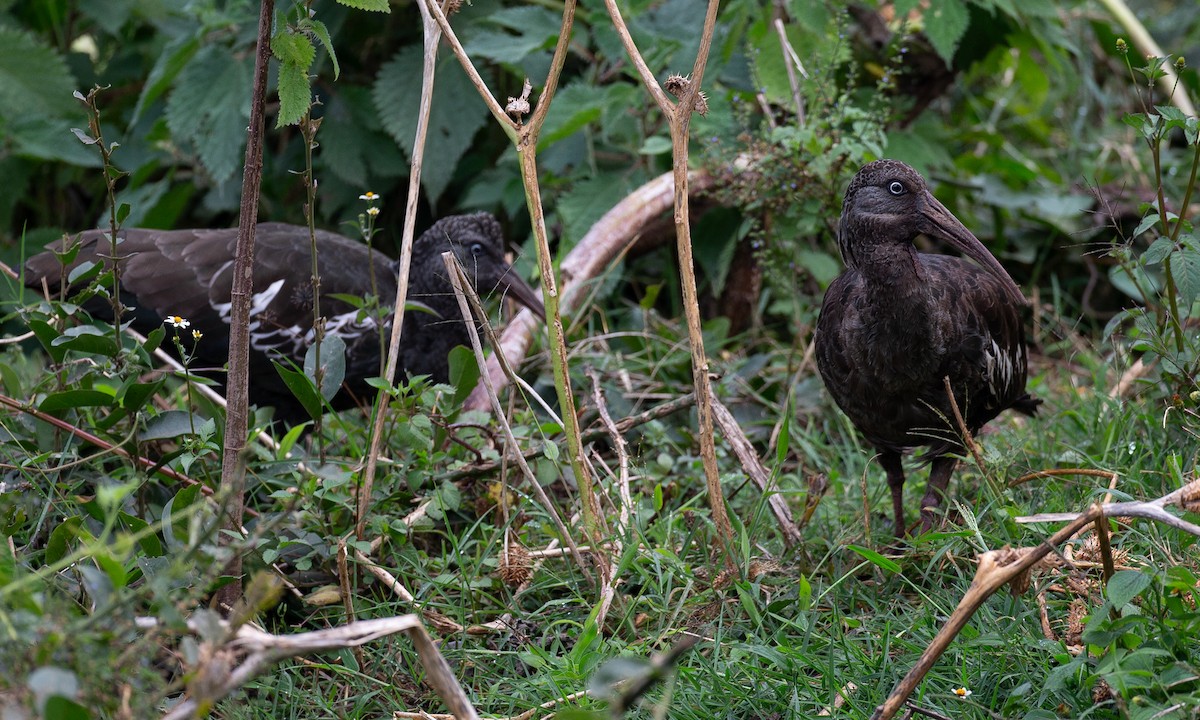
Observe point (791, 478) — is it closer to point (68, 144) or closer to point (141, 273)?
point (141, 273)

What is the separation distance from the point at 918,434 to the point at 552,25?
2588 mm

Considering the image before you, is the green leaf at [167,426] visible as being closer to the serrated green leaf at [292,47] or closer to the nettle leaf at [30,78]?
the serrated green leaf at [292,47]

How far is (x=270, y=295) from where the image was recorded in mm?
4152

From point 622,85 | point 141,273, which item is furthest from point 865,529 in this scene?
point 141,273

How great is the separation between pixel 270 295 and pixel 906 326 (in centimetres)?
227

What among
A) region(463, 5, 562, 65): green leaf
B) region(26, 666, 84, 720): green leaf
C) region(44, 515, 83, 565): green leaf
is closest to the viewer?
region(26, 666, 84, 720): green leaf

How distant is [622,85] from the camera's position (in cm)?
477

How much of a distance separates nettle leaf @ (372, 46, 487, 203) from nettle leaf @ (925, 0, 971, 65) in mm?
1936

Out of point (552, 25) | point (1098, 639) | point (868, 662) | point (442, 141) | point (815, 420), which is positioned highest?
point (552, 25)

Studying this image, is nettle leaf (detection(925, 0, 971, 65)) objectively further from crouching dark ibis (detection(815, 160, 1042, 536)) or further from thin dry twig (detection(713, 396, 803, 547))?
thin dry twig (detection(713, 396, 803, 547))

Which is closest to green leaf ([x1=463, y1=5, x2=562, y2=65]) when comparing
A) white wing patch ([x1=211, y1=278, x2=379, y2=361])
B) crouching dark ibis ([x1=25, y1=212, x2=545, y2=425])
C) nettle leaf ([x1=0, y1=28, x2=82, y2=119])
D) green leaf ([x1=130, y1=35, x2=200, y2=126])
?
crouching dark ibis ([x1=25, y1=212, x2=545, y2=425])

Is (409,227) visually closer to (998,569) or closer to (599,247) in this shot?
(998,569)

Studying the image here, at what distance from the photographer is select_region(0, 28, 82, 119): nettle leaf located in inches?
205

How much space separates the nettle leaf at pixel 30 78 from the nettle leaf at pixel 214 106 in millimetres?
795
